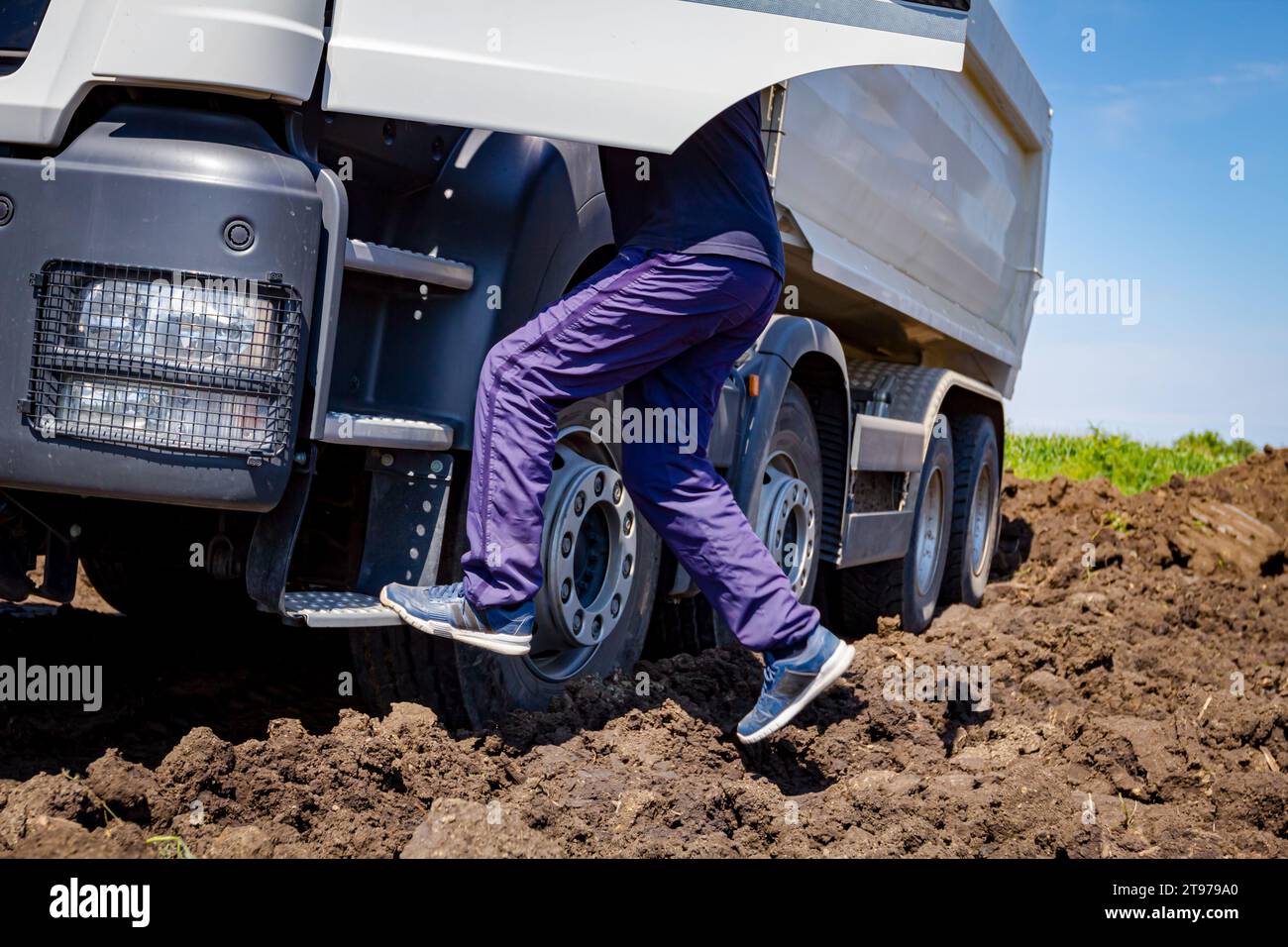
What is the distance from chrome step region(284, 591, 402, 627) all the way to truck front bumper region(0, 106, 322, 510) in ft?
1.09

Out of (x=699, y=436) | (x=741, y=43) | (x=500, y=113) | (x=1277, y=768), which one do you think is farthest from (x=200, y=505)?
(x=1277, y=768)

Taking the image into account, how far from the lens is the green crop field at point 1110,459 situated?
663 inches

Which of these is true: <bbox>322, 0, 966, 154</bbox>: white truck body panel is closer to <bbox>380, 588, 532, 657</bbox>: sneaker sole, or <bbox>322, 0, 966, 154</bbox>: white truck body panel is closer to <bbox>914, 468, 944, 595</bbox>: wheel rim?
<bbox>380, 588, 532, 657</bbox>: sneaker sole

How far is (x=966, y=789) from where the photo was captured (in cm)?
354

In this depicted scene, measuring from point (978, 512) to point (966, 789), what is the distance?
4.76m

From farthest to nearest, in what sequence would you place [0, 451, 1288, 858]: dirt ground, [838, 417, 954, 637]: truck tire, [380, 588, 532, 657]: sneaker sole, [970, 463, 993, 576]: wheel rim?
[970, 463, 993, 576]: wheel rim < [838, 417, 954, 637]: truck tire < [380, 588, 532, 657]: sneaker sole < [0, 451, 1288, 858]: dirt ground

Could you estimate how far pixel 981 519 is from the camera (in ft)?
26.6

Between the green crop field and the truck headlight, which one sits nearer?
the truck headlight

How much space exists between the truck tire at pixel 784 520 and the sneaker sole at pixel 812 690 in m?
1.16

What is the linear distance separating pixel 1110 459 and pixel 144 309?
17.0m

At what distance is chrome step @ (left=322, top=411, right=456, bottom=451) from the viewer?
2816 mm

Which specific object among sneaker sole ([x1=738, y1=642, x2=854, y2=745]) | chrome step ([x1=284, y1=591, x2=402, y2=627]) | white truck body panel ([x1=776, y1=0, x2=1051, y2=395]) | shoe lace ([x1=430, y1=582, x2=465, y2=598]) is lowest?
sneaker sole ([x1=738, y1=642, x2=854, y2=745])

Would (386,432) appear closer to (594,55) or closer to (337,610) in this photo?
(337,610)

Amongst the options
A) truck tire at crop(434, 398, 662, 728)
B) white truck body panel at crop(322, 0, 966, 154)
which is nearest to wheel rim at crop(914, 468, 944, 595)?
truck tire at crop(434, 398, 662, 728)
